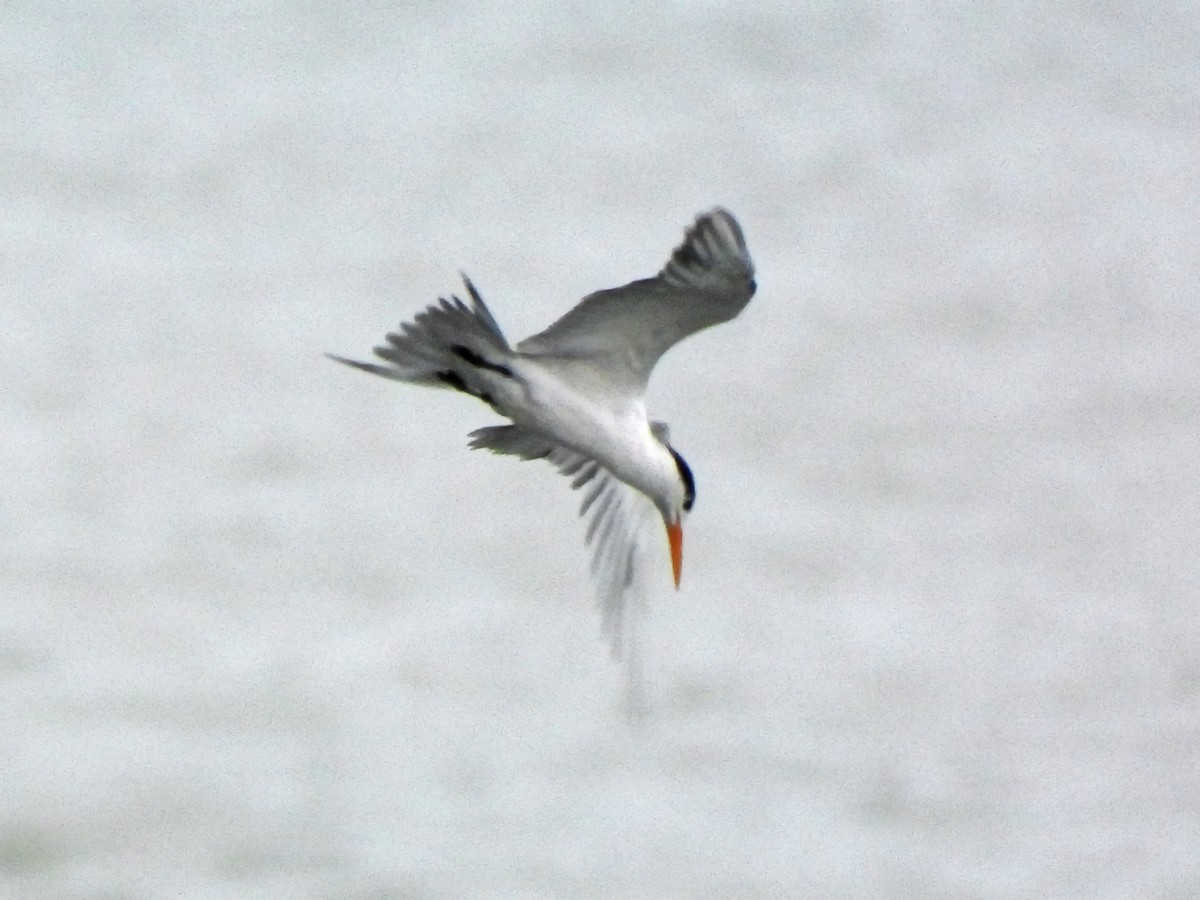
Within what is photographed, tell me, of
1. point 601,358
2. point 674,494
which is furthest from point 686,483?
point 601,358

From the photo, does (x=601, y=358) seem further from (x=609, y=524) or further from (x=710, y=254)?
(x=609, y=524)

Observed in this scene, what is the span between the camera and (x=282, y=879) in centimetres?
587

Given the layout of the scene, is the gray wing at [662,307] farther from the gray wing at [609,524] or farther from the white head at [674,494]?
the gray wing at [609,524]

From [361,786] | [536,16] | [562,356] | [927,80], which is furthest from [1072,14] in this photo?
[562,356]

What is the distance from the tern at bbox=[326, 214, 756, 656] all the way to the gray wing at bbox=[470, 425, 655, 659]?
4 centimetres

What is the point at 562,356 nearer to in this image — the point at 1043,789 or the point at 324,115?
the point at 1043,789

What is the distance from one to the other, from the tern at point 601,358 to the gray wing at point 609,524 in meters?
0.04

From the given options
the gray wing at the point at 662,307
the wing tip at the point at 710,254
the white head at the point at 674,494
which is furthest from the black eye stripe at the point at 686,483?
the wing tip at the point at 710,254

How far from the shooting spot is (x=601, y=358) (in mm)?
3150

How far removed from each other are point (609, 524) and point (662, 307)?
1.82 ft

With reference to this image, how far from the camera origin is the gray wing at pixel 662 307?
288 centimetres

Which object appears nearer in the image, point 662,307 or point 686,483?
point 662,307

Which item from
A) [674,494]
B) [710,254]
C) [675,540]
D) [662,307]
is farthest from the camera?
[675,540]

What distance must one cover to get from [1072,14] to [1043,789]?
10.9 ft
